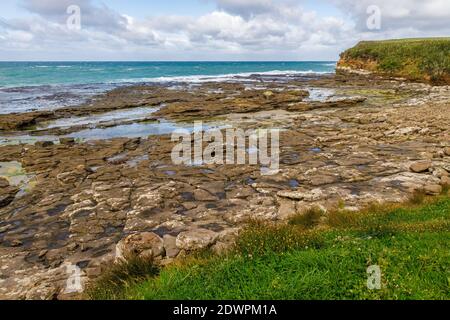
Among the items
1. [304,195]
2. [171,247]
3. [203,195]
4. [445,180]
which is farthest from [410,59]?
[171,247]

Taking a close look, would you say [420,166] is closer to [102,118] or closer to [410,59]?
[102,118]

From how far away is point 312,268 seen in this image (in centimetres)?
650

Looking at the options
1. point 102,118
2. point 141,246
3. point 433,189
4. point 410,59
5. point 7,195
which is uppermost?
point 410,59

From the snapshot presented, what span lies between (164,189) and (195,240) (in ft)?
18.1

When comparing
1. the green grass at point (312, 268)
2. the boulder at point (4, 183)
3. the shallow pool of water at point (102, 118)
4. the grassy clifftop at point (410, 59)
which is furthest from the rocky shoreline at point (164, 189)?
the grassy clifftop at point (410, 59)

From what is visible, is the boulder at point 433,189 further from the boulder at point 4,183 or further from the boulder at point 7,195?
the boulder at point 4,183

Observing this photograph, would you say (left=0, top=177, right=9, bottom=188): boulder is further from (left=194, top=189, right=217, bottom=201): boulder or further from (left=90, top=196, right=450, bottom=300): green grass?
(left=90, top=196, right=450, bottom=300): green grass

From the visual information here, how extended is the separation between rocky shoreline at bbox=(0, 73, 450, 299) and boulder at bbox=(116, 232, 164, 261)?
0.08 ft

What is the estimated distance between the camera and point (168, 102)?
44969mm

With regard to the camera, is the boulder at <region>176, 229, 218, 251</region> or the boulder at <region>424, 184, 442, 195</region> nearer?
the boulder at <region>176, 229, 218, 251</region>

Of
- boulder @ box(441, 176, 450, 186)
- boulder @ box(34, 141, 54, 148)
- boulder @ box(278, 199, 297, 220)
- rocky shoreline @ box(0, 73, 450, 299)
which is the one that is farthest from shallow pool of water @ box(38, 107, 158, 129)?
boulder @ box(441, 176, 450, 186)

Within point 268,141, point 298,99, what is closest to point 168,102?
point 298,99

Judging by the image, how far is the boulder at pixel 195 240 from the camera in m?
9.13

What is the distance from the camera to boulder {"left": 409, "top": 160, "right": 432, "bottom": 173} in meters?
14.8
